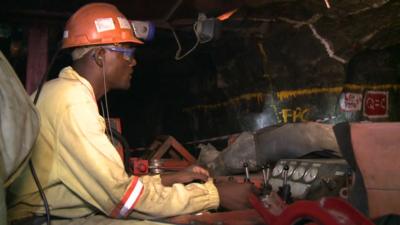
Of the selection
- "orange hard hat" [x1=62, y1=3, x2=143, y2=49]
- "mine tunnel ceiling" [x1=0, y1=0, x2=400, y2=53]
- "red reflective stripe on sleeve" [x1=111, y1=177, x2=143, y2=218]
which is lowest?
"red reflective stripe on sleeve" [x1=111, y1=177, x2=143, y2=218]

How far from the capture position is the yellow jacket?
7.52 feet

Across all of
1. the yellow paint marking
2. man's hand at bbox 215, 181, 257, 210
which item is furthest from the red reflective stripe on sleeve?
the yellow paint marking

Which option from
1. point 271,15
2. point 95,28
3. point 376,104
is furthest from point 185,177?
point 376,104

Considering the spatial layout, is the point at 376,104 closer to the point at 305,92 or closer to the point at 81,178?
the point at 305,92

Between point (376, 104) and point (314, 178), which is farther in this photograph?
point (376, 104)

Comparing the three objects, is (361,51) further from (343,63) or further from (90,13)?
(90,13)

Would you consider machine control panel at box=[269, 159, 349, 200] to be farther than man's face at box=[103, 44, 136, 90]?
No

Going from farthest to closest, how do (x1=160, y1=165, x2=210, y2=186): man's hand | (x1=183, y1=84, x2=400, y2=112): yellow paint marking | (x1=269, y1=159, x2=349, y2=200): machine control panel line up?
(x1=183, y1=84, x2=400, y2=112): yellow paint marking < (x1=160, y1=165, x2=210, y2=186): man's hand < (x1=269, y1=159, x2=349, y2=200): machine control panel

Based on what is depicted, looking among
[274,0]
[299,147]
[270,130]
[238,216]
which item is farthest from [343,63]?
[238,216]

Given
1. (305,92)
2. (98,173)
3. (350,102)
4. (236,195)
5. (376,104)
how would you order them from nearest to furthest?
1. (98,173)
2. (236,195)
3. (305,92)
4. (350,102)
5. (376,104)

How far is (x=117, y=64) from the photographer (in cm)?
282

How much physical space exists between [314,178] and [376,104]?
14.9 ft

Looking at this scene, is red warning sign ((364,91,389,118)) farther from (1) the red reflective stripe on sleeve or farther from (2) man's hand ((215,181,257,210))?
(1) the red reflective stripe on sleeve

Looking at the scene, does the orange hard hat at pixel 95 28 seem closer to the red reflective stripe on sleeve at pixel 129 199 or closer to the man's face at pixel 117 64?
the man's face at pixel 117 64
